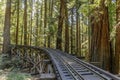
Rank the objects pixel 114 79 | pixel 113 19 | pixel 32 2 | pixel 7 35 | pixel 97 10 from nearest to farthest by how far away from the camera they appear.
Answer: pixel 114 79 → pixel 97 10 → pixel 113 19 → pixel 7 35 → pixel 32 2

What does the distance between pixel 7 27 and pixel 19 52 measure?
2.92 metres

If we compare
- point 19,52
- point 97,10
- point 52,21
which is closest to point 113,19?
point 97,10

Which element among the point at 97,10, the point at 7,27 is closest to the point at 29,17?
the point at 7,27

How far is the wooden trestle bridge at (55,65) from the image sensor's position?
743cm

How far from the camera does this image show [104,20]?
45.9 ft

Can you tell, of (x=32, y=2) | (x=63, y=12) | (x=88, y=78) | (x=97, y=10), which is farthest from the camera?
(x=32, y=2)

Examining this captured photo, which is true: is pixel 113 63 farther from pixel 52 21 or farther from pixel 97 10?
pixel 52 21

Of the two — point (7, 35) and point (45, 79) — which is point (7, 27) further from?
point (45, 79)

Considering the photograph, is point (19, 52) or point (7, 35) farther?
point (7, 35)

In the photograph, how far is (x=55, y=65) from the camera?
932 centimetres

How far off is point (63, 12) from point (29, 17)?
2029cm

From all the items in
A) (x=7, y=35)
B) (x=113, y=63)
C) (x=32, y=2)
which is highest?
(x=32, y=2)

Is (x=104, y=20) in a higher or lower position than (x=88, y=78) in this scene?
higher

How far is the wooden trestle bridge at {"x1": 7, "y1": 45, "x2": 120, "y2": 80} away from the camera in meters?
7.43
